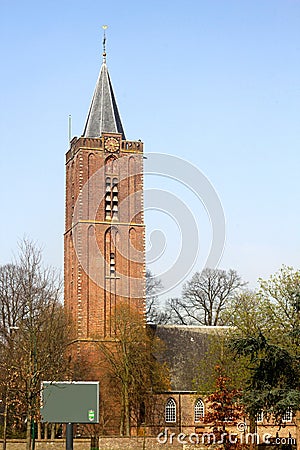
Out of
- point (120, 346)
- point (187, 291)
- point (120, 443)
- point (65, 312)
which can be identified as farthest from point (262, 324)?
point (187, 291)

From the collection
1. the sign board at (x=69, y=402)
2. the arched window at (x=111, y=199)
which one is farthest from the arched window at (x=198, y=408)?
the sign board at (x=69, y=402)

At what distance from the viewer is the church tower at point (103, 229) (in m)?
59.8

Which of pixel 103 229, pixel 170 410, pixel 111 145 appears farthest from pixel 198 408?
pixel 111 145

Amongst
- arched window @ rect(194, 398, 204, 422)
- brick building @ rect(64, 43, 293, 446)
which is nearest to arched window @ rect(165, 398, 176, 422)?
brick building @ rect(64, 43, 293, 446)

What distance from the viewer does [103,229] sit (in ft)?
200

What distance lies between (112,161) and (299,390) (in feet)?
111

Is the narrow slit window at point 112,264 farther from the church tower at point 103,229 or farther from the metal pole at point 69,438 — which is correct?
the metal pole at point 69,438

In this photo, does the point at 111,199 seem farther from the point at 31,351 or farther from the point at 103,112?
the point at 31,351

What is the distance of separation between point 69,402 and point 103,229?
32158mm

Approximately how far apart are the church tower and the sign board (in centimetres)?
2884

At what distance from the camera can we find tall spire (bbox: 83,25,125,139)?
6322cm

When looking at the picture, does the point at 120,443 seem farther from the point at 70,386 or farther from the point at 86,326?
the point at 70,386

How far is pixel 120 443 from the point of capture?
48.5 meters

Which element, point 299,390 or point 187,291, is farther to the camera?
point 187,291
